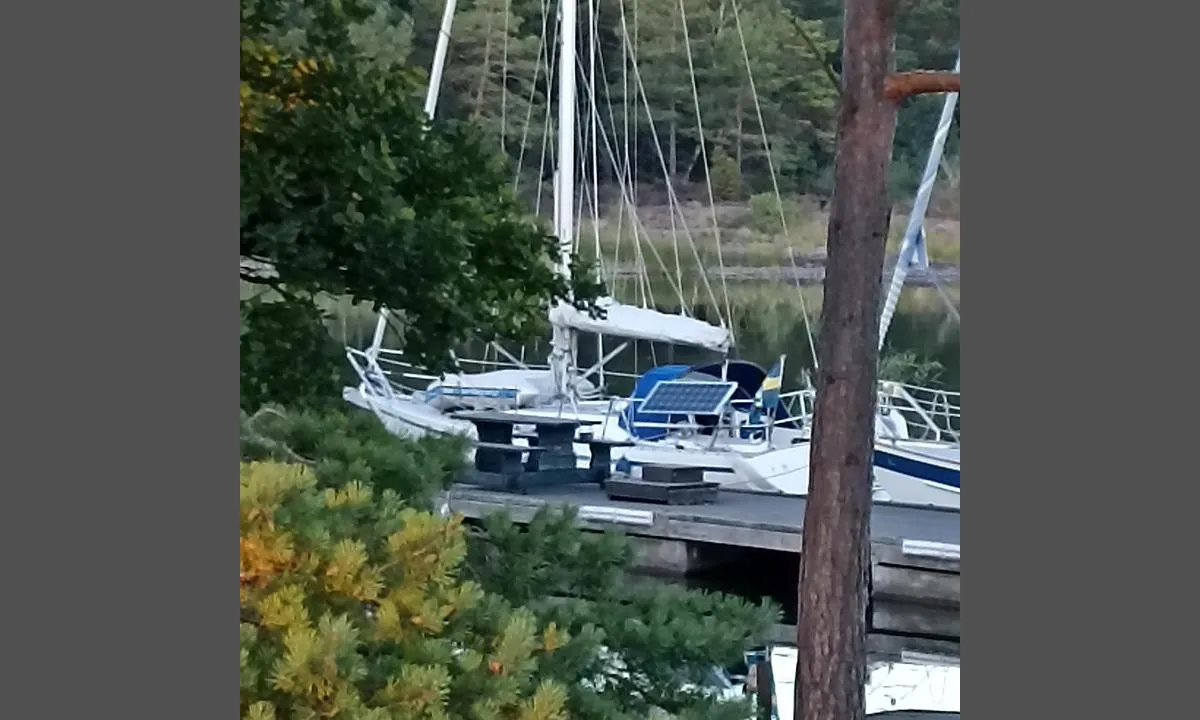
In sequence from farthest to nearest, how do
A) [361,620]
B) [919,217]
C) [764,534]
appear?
1. [764,534]
2. [919,217]
3. [361,620]

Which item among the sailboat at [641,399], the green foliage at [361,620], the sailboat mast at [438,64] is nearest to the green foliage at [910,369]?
the sailboat at [641,399]

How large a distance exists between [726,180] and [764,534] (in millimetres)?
554

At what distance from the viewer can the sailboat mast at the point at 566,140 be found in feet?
8.50

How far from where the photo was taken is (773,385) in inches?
99.7

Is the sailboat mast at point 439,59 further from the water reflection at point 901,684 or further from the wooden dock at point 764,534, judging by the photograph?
the water reflection at point 901,684

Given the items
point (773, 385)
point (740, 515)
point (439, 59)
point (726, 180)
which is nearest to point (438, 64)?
point (439, 59)

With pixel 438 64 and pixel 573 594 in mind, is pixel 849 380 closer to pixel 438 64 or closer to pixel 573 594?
pixel 573 594

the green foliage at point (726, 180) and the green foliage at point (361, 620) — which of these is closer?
the green foliage at point (361, 620)

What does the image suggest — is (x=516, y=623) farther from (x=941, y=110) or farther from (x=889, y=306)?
(x=941, y=110)

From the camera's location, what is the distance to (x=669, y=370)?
101 inches

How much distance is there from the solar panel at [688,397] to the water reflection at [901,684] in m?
0.39

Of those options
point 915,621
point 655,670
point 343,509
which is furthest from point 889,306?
point 343,509

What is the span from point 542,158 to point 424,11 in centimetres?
30

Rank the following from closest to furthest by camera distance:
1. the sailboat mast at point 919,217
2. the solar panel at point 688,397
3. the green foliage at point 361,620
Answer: the green foliage at point 361,620 < the sailboat mast at point 919,217 < the solar panel at point 688,397
